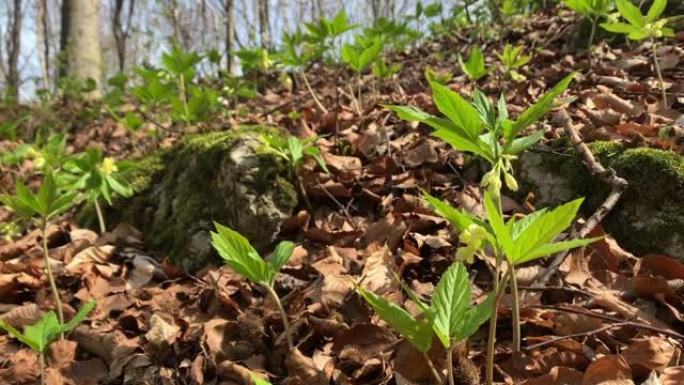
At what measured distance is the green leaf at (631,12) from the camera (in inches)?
94.7

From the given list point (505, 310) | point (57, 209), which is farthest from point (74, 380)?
point (505, 310)

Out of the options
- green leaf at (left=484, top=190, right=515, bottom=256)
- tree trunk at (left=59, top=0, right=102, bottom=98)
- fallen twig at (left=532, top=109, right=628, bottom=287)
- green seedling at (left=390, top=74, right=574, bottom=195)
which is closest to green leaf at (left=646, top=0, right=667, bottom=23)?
fallen twig at (left=532, top=109, right=628, bottom=287)

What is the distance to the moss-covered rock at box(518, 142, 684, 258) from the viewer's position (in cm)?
181

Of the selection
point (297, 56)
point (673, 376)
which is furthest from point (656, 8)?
point (297, 56)

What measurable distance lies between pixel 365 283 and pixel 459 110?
816 millimetres

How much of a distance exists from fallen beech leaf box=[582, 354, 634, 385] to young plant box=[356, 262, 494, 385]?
30 centimetres

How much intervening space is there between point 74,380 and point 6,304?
733 millimetres

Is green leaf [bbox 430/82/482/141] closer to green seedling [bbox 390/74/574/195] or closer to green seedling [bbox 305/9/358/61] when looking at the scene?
green seedling [bbox 390/74/574/195]

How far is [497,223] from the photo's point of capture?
1.00 metres

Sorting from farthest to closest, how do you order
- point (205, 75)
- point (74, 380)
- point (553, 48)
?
1. point (205, 75)
2. point (553, 48)
3. point (74, 380)

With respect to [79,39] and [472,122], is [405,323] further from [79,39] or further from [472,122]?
[79,39]

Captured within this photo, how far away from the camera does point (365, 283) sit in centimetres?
185

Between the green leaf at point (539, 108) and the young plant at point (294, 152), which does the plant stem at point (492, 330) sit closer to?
the green leaf at point (539, 108)

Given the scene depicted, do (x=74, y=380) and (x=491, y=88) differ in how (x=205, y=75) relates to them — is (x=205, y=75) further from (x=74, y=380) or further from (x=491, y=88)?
(x=74, y=380)
